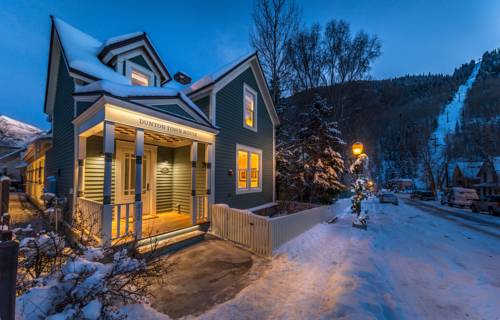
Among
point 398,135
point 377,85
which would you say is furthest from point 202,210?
point 398,135

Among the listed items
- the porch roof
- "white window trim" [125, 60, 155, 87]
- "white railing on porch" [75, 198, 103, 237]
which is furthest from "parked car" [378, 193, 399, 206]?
"white railing on porch" [75, 198, 103, 237]

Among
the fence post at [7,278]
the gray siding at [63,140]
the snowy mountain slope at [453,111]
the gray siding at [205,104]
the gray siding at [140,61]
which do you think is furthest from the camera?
the snowy mountain slope at [453,111]

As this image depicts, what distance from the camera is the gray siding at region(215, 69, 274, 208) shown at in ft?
25.9

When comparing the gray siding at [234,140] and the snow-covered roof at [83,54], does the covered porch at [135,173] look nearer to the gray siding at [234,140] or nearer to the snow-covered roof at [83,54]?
the gray siding at [234,140]

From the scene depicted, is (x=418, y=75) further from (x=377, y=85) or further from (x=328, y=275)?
(x=328, y=275)

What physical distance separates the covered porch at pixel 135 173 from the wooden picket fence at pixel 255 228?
643mm

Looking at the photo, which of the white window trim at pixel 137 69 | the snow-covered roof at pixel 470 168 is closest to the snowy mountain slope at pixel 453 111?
the snow-covered roof at pixel 470 168

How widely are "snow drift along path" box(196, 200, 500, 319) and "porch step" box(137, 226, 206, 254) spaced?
251 cm

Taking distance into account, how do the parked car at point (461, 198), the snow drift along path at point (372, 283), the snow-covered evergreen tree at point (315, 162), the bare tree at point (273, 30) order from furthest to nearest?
the parked car at point (461, 198)
the bare tree at point (273, 30)
the snow-covered evergreen tree at point (315, 162)
the snow drift along path at point (372, 283)

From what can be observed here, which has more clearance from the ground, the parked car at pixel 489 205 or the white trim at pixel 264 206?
the white trim at pixel 264 206

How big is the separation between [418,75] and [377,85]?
337 ft

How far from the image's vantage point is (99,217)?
14.8 feet

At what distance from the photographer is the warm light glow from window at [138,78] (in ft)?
27.5

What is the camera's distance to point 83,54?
23.9 ft
